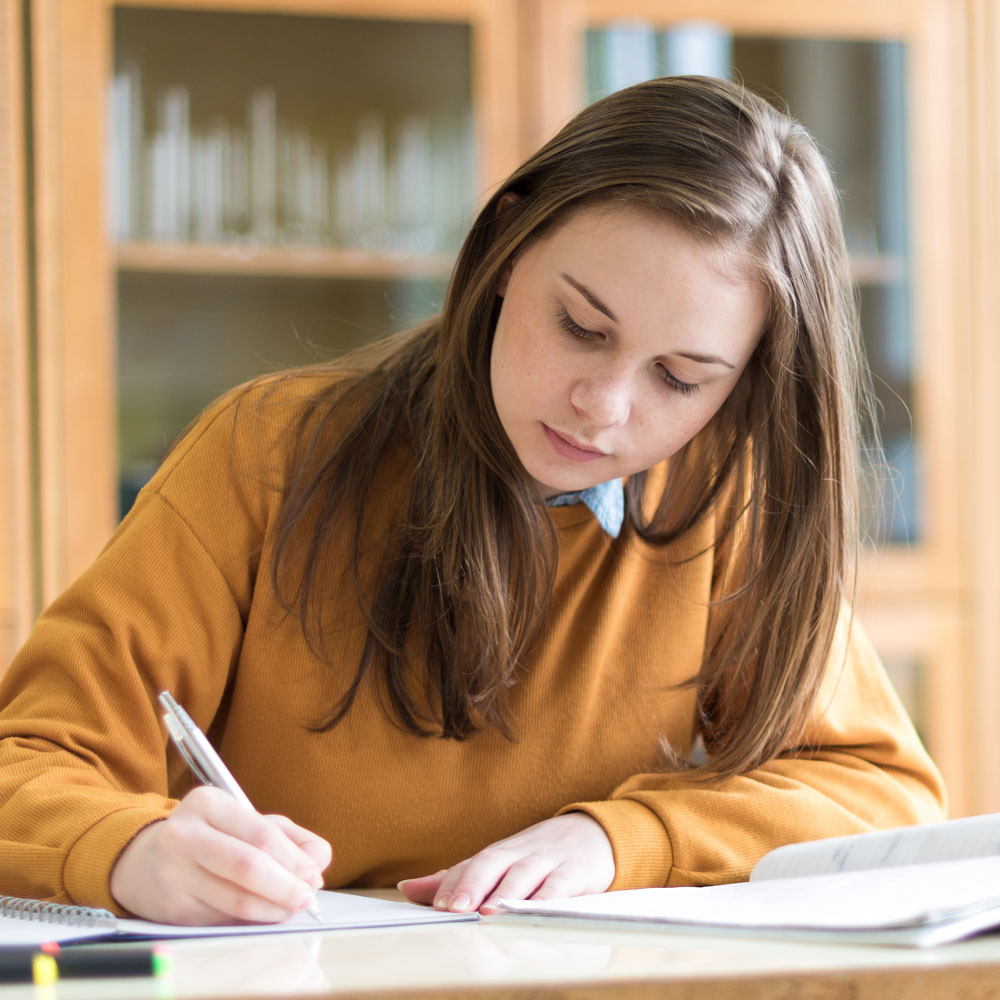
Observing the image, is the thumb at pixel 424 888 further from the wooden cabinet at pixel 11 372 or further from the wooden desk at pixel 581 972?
the wooden cabinet at pixel 11 372

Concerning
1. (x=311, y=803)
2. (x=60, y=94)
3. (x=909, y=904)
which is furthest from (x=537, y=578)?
(x=60, y=94)

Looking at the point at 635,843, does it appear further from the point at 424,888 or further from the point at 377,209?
the point at 377,209

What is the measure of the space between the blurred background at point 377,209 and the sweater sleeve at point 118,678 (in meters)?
1.09

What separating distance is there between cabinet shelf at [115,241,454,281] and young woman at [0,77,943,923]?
1121 millimetres

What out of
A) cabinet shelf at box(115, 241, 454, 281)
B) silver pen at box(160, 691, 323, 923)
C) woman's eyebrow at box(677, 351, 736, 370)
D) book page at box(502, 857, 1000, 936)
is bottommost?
book page at box(502, 857, 1000, 936)

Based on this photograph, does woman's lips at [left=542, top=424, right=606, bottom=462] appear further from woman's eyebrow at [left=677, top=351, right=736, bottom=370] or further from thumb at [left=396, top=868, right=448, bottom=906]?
thumb at [left=396, top=868, right=448, bottom=906]

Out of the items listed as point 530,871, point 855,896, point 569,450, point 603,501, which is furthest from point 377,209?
point 855,896

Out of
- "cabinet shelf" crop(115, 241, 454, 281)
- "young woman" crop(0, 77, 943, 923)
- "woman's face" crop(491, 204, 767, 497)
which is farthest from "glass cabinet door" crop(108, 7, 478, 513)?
"woman's face" crop(491, 204, 767, 497)

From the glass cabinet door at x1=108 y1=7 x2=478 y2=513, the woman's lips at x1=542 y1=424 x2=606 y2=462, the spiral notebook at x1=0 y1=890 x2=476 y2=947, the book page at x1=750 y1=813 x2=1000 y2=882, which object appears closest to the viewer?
the spiral notebook at x1=0 y1=890 x2=476 y2=947

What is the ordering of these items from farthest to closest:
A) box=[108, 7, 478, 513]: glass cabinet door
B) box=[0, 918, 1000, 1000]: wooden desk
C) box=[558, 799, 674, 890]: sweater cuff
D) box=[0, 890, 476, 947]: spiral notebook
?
box=[108, 7, 478, 513]: glass cabinet door < box=[558, 799, 674, 890]: sweater cuff < box=[0, 890, 476, 947]: spiral notebook < box=[0, 918, 1000, 1000]: wooden desk

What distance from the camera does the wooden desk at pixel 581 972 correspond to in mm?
483

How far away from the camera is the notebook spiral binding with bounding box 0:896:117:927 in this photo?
0.65 meters

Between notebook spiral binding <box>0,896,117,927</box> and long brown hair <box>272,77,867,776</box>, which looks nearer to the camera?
notebook spiral binding <box>0,896,117,927</box>

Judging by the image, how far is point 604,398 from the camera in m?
0.90
